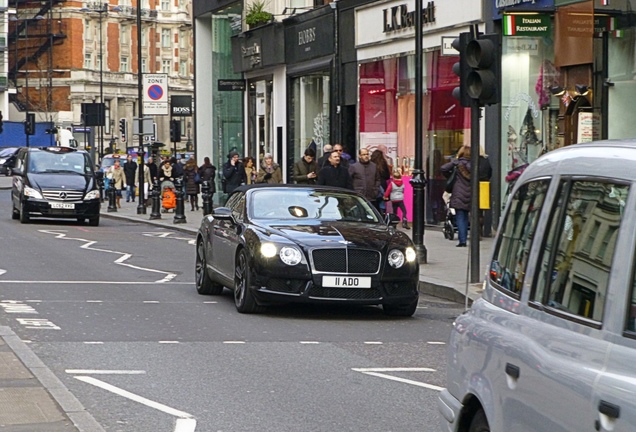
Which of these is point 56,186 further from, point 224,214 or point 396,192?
point 224,214

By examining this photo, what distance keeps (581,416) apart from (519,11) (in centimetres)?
1924

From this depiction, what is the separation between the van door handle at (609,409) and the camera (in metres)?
3.89

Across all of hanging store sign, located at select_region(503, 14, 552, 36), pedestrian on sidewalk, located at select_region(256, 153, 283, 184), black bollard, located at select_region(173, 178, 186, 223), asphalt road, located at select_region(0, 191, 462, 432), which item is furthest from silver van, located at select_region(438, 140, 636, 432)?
black bollard, located at select_region(173, 178, 186, 223)

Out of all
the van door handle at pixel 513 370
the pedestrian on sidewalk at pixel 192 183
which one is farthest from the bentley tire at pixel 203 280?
the pedestrian on sidewalk at pixel 192 183

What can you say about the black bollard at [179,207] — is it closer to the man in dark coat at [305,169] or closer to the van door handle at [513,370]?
the man in dark coat at [305,169]

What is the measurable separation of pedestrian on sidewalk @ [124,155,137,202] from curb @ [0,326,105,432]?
123 ft

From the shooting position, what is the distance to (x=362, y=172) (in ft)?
77.2

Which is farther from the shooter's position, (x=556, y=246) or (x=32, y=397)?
(x=32, y=397)

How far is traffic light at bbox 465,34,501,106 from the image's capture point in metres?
15.3

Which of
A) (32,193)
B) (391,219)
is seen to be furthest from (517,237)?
(32,193)

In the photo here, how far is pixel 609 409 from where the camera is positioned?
3.94 m

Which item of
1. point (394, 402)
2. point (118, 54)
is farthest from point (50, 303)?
point (118, 54)

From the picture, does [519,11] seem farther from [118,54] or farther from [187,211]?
[118,54]

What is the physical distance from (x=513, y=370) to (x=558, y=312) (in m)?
0.40
